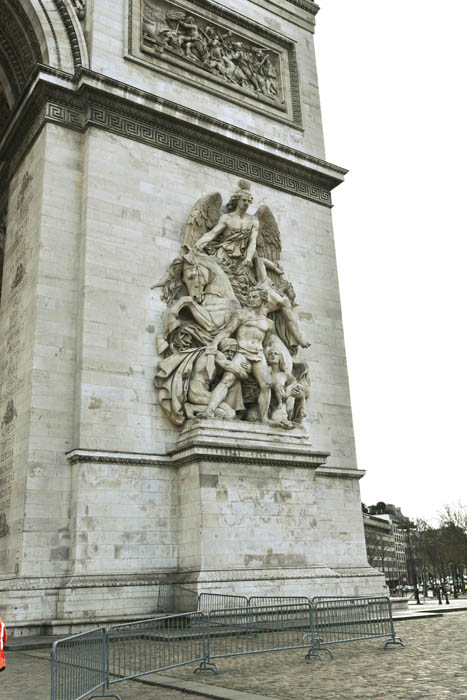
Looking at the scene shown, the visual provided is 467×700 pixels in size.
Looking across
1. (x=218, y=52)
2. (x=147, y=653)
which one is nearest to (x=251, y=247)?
(x=218, y=52)

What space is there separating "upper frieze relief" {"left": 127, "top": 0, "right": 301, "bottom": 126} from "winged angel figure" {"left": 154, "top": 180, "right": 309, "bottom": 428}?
3.66 m

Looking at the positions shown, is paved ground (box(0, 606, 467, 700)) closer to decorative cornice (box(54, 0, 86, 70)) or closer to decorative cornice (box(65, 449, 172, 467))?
decorative cornice (box(65, 449, 172, 467))

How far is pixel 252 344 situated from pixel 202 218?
3.54m

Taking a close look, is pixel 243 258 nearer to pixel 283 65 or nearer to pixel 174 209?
pixel 174 209

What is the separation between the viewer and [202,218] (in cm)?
1714

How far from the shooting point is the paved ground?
6.92 meters

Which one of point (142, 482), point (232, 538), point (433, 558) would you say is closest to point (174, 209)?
point (142, 482)

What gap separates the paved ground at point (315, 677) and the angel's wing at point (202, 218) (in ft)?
31.8

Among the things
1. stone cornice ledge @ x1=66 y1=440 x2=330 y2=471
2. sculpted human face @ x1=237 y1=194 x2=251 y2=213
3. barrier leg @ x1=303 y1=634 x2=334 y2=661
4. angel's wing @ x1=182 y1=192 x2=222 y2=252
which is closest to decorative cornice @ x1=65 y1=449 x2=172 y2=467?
stone cornice ledge @ x1=66 y1=440 x2=330 y2=471

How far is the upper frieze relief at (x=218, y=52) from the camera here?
18.2m

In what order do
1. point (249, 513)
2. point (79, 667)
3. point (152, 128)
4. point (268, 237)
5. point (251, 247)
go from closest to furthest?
point (79, 667)
point (249, 513)
point (152, 128)
point (251, 247)
point (268, 237)

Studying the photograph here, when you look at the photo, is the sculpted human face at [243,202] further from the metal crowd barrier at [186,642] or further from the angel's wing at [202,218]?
the metal crowd barrier at [186,642]

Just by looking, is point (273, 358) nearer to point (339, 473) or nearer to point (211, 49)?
point (339, 473)

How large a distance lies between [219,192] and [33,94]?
505 cm
